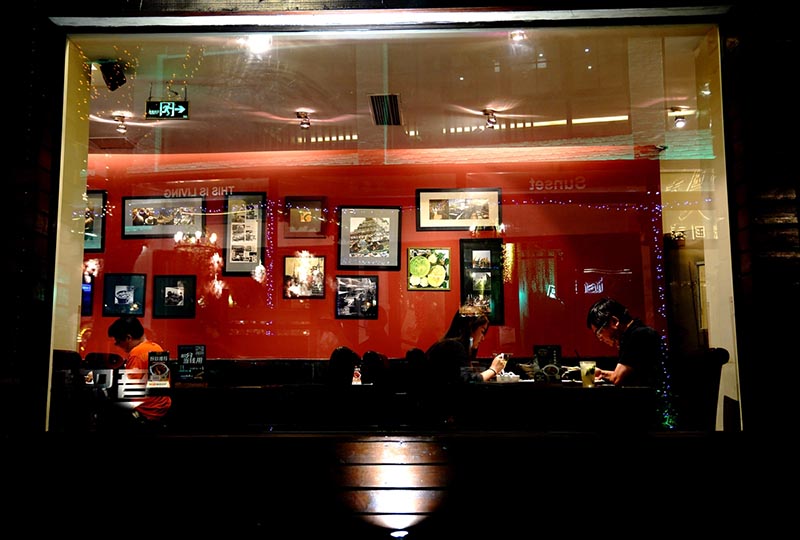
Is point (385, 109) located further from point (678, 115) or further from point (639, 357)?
point (639, 357)

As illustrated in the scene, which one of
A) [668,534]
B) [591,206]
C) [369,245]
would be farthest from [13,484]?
[591,206]

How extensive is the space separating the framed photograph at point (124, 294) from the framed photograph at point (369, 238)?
6.15 ft

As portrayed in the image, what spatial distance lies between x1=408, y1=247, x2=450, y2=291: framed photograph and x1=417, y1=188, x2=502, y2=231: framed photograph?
0.24 metres

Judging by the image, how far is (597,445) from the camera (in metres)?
2.44

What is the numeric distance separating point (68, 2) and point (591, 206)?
445cm

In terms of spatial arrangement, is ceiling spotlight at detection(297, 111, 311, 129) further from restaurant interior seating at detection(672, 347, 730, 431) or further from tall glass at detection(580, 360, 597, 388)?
restaurant interior seating at detection(672, 347, 730, 431)

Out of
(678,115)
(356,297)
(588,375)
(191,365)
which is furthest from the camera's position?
(356,297)

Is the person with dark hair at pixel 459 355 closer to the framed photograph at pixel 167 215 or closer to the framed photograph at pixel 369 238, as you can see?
the framed photograph at pixel 369 238

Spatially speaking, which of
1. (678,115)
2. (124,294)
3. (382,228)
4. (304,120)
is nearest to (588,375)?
(678,115)

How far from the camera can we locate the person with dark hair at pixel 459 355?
3348 millimetres

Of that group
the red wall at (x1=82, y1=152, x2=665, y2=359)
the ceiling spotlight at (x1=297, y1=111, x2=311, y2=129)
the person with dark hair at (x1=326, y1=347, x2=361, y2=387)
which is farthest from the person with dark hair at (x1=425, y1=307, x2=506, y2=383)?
the ceiling spotlight at (x1=297, y1=111, x2=311, y2=129)

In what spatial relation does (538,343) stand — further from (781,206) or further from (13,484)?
(13,484)

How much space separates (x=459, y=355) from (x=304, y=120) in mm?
2516

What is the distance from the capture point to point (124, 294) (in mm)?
5484
